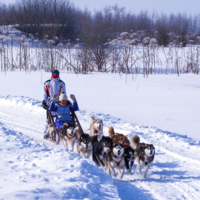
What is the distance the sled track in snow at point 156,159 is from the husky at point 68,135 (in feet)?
1.27

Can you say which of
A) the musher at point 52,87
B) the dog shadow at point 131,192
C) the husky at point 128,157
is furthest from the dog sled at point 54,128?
the dog shadow at point 131,192

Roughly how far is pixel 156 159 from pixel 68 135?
5.59ft

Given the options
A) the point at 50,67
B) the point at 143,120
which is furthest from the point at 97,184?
the point at 50,67

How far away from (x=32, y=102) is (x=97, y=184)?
6808 millimetres

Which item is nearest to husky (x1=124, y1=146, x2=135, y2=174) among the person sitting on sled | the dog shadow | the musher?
the dog shadow

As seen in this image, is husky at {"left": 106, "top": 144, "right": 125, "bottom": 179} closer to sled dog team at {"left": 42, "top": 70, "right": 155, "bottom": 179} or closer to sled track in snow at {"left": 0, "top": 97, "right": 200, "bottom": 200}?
sled dog team at {"left": 42, "top": 70, "right": 155, "bottom": 179}

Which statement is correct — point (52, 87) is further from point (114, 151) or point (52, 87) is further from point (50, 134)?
point (114, 151)

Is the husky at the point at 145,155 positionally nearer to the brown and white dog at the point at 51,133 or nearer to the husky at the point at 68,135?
the husky at the point at 68,135

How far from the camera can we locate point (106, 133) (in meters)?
7.27

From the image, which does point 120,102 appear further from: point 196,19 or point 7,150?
point 196,19

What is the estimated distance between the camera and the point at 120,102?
11.0 m

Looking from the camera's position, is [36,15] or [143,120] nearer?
[143,120]

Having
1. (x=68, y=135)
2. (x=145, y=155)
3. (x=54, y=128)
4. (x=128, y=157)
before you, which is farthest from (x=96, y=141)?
(x=54, y=128)

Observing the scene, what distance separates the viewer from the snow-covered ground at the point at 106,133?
3.42 meters
